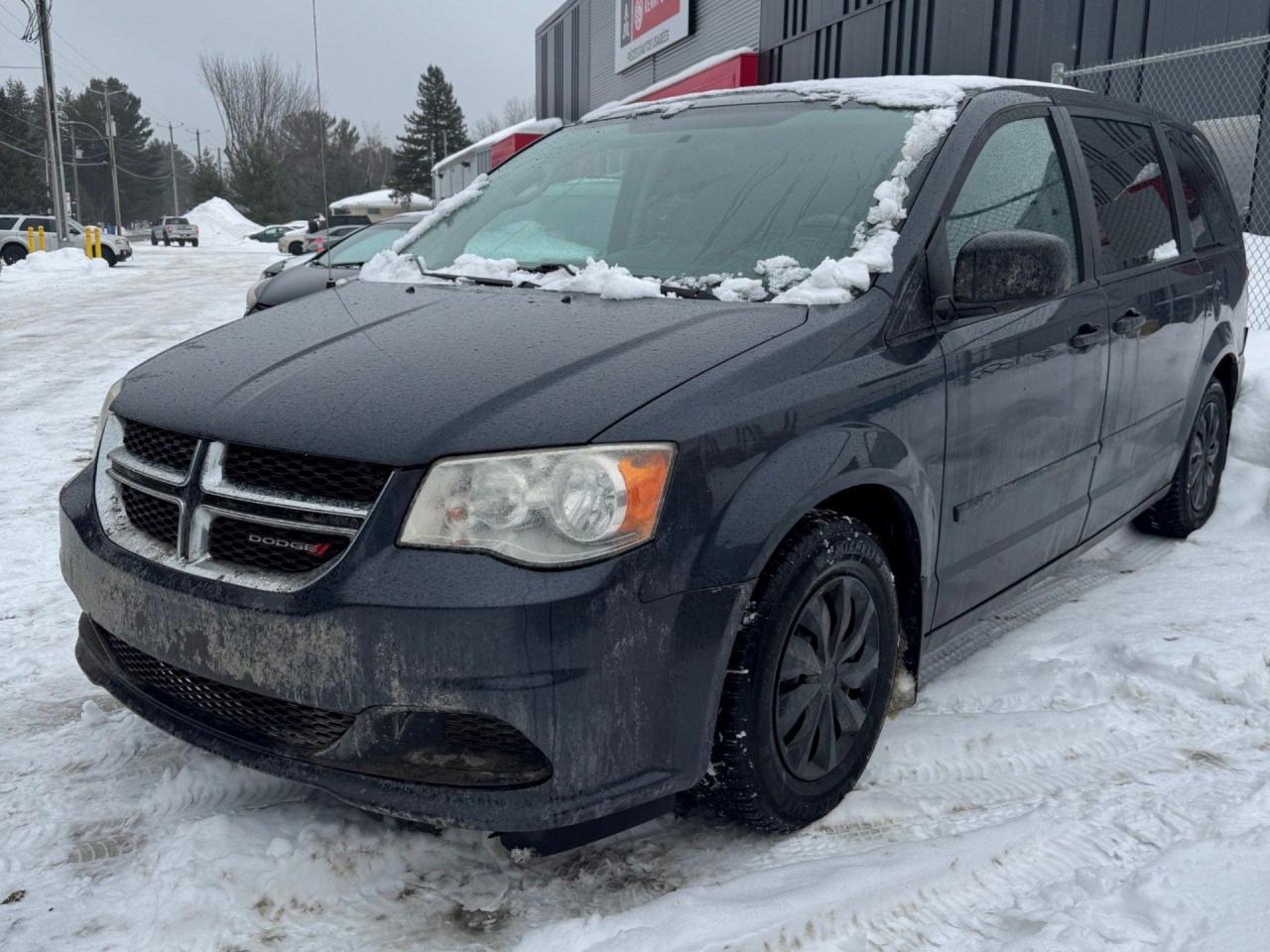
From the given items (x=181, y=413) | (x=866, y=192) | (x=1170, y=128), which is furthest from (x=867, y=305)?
(x=1170, y=128)

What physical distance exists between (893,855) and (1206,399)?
3054 millimetres

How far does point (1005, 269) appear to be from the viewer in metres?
2.72

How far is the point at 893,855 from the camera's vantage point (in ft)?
7.94

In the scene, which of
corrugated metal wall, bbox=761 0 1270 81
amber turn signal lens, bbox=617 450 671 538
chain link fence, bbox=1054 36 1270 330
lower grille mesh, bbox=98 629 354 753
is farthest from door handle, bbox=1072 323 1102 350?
corrugated metal wall, bbox=761 0 1270 81

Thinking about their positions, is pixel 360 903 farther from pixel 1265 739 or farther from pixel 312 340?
pixel 1265 739

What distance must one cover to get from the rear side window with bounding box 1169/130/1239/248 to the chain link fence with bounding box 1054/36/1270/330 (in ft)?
13.5

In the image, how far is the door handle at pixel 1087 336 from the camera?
10.9ft

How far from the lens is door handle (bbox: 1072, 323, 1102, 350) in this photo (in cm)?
333

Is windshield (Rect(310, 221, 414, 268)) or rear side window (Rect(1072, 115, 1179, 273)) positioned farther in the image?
windshield (Rect(310, 221, 414, 268))

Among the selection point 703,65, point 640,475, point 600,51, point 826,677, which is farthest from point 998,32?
point 600,51

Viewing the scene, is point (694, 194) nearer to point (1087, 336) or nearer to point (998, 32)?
point (1087, 336)

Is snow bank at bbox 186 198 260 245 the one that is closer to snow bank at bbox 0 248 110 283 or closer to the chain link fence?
snow bank at bbox 0 248 110 283

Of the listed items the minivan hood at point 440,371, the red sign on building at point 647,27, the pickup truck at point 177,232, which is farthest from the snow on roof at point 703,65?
the pickup truck at point 177,232

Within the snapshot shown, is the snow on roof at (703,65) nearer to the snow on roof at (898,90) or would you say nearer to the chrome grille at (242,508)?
the snow on roof at (898,90)
